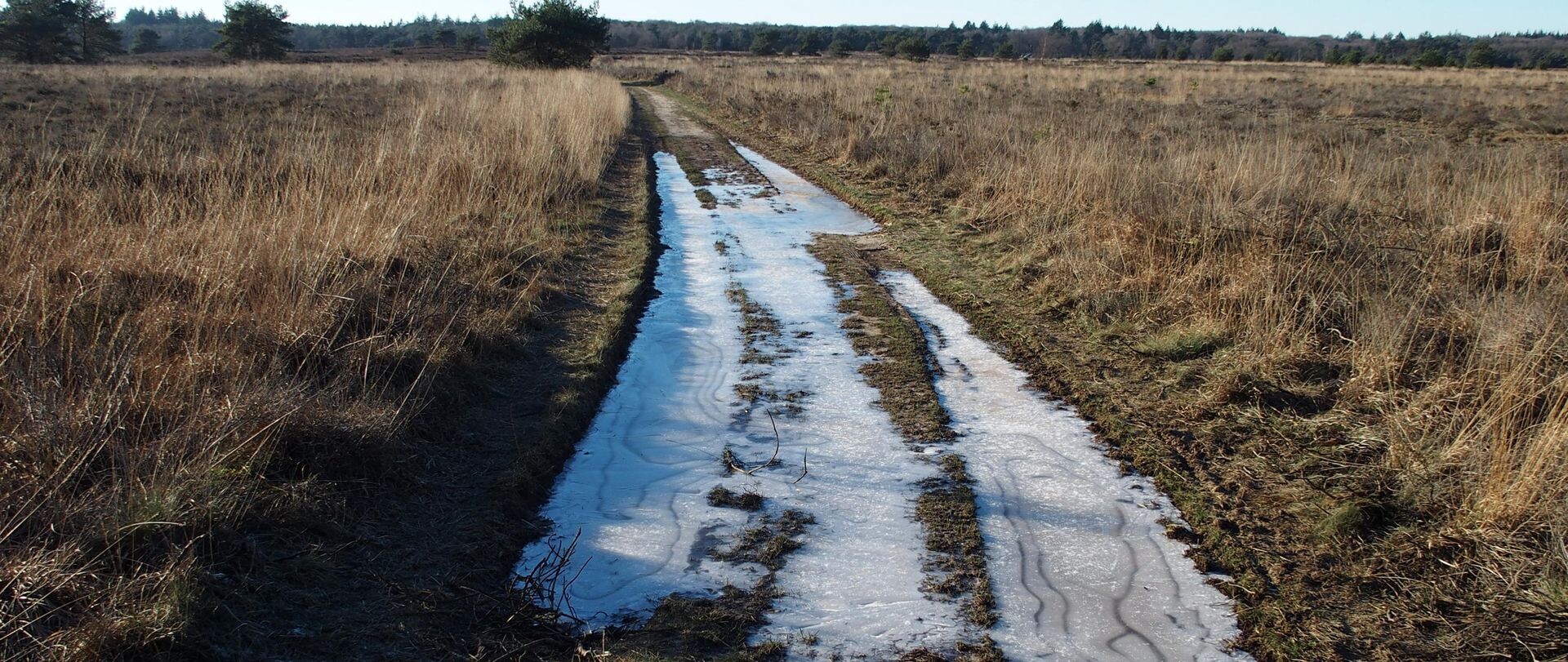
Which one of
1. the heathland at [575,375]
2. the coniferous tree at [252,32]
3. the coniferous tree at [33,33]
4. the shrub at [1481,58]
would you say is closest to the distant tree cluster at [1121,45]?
the shrub at [1481,58]

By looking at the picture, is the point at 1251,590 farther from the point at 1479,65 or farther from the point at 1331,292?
the point at 1479,65

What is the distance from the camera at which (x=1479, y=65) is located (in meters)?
49.2

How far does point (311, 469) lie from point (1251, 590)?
3.58m

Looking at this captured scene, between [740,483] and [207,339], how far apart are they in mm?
2515

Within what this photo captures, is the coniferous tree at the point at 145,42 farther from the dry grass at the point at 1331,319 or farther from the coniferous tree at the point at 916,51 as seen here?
the dry grass at the point at 1331,319

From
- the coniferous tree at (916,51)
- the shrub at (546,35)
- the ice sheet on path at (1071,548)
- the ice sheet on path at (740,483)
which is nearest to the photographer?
the ice sheet on path at (1071,548)

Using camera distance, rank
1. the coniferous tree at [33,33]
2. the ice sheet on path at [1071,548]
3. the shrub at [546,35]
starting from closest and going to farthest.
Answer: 1. the ice sheet on path at [1071,548]
2. the shrub at [546,35]
3. the coniferous tree at [33,33]

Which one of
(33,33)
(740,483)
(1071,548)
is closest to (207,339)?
(740,483)

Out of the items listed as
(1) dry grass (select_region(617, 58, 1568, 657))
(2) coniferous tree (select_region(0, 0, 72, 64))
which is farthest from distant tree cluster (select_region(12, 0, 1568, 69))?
(1) dry grass (select_region(617, 58, 1568, 657))

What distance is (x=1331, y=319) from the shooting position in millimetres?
5617

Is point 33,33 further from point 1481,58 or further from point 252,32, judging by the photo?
point 1481,58

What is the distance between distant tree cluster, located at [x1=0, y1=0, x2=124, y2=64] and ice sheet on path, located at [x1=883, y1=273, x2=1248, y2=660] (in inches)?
1932

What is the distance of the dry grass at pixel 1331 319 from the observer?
3.29 m

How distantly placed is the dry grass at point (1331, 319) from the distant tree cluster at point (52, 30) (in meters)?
45.8
